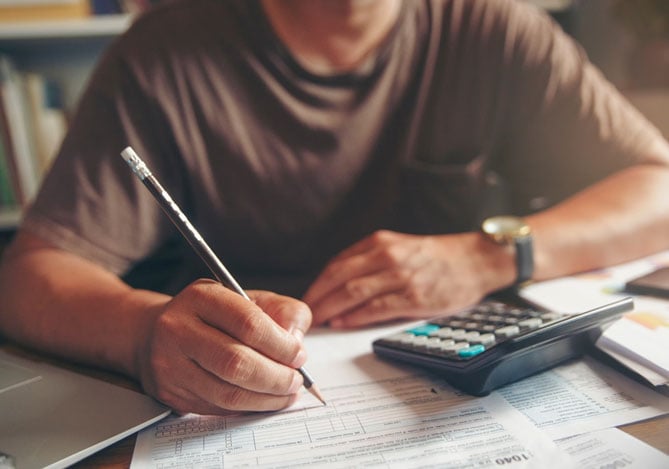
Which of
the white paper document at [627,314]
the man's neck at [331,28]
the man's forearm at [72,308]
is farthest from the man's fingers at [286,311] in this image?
the man's neck at [331,28]

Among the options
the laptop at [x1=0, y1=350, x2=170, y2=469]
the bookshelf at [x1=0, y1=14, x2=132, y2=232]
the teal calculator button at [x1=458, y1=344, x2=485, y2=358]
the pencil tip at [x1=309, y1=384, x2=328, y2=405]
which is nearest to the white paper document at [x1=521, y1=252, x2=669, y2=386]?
the teal calculator button at [x1=458, y1=344, x2=485, y2=358]

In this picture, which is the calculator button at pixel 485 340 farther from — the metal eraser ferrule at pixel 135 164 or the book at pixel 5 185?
the book at pixel 5 185

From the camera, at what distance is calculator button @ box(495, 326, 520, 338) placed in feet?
1.40

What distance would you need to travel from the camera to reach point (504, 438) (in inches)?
14.1

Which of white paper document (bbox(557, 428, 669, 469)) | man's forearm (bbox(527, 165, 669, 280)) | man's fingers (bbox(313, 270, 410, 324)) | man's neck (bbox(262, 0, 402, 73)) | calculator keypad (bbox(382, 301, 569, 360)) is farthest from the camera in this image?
man's neck (bbox(262, 0, 402, 73))

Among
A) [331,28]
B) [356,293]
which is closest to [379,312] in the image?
[356,293]

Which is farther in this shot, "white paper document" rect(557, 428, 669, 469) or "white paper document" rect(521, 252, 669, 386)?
"white paper document" rect(521, 252, 669, 386)

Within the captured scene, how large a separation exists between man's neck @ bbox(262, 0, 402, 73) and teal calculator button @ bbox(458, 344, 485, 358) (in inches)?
20.8

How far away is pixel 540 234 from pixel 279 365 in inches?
16.1

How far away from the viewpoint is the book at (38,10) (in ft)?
4.13

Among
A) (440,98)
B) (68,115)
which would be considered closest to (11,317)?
(440,98)

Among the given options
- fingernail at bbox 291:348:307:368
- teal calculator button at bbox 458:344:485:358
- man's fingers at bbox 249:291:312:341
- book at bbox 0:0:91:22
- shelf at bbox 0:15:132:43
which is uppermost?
book at bbox 0:0:91:22

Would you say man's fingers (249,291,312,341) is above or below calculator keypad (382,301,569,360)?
above

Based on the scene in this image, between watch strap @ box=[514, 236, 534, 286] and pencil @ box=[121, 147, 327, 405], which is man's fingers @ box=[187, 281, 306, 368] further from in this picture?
watch strap @ box=[514, 236, 534, 286]
